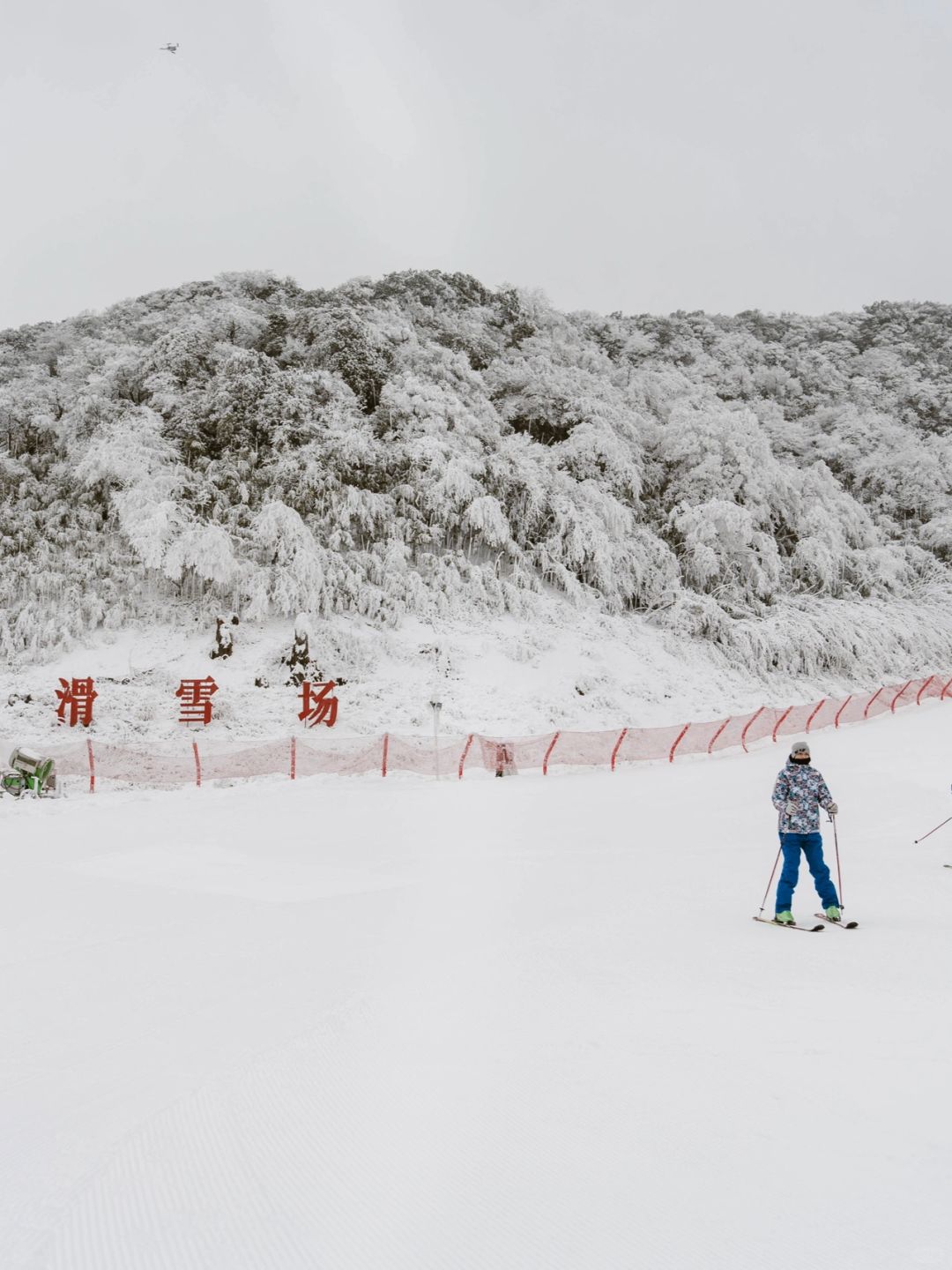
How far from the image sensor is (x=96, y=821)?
12.0m

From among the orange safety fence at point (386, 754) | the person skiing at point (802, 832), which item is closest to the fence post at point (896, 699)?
the orange safety fence at point (386, 754)

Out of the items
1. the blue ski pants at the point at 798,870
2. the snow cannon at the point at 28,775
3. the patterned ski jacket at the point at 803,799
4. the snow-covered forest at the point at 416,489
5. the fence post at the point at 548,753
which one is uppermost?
the snow-covered forest at the point at 416,489

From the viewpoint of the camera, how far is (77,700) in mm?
18719

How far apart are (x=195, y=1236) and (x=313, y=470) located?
2349 centimetres

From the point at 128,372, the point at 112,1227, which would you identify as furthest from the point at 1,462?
the point at 112,1227

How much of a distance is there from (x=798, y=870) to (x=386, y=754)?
34.4 ft

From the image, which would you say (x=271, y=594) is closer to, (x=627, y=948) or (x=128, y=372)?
(x=128, y=372)

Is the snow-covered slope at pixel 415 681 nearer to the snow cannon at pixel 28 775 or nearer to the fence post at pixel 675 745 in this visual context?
the fence post at pixel 675 745

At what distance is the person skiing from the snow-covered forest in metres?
16.7

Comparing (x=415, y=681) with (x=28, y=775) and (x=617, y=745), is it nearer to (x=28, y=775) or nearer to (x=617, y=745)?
(x=617, y=745)

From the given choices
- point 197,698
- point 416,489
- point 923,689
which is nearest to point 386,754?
point 197,698

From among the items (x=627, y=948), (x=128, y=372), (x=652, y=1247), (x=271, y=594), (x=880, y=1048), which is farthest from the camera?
(x=128, y=372)

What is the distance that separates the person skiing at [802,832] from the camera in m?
6.71

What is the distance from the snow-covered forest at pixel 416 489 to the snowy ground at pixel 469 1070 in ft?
51.4
